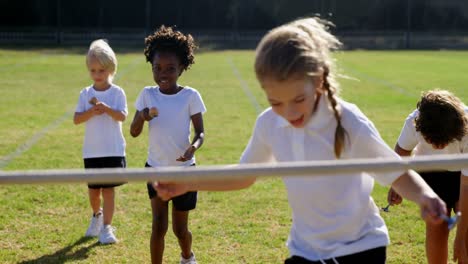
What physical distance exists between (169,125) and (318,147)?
237cm

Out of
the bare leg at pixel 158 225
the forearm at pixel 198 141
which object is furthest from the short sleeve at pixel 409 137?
the bare leg at pixel 158 225

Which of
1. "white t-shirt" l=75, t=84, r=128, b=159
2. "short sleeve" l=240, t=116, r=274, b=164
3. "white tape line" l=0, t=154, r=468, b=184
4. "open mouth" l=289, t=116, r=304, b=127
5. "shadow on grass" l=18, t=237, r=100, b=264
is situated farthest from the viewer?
"white t-shirt" l=75, t=84, r=128, b=159

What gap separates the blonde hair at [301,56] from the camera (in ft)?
8.55

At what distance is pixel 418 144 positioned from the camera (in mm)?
4824

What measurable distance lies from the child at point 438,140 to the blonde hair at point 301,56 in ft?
6.16

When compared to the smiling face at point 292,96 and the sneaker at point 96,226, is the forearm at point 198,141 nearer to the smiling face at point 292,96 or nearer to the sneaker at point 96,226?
the sneaker at point 96,226

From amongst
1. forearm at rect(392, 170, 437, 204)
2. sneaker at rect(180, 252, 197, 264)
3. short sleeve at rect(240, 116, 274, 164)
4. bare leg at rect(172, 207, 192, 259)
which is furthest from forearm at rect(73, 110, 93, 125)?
forearm at rect(392, 170, 437, 204)

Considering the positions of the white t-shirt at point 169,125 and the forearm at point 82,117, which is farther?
the forearm at point 82,117

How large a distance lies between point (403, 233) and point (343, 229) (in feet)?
12.7

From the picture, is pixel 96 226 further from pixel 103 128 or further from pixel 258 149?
pixel 258 149

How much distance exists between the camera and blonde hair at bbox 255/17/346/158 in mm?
2607

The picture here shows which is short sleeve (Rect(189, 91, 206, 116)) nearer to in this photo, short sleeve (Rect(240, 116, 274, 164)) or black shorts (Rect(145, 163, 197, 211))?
black shorts (Rect(145, 163, 197, 211))

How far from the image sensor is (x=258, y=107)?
1605 cm

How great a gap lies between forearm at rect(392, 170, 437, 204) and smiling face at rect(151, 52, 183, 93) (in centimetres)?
263
